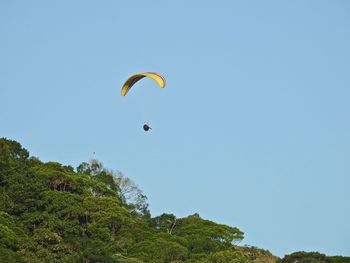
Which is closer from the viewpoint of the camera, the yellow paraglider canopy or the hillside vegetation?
the yellow paraglider canopy

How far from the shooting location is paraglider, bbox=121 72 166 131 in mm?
38681

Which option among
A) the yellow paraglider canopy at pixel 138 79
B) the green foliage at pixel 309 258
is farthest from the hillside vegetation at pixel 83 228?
the yellow paraglider canopy at pixel 138 79

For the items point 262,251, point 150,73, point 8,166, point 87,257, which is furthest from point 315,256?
point 8,166

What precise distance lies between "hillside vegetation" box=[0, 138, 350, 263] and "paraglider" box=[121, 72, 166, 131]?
9.86 metres

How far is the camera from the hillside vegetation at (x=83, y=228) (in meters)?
47.1

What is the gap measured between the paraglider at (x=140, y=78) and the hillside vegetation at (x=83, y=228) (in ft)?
32.3

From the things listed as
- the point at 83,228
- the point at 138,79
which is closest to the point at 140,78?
the point at 138,79

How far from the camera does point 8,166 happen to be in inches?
2258

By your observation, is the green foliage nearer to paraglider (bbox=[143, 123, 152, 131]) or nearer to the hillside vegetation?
the hillside vegetation

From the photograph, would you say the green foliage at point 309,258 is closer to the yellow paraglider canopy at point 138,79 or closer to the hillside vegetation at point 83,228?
the hillside vegetation at point 83,228

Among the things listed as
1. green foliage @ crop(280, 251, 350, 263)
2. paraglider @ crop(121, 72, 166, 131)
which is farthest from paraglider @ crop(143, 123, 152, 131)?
green foliage @ crop(280, 251, 350, 263)

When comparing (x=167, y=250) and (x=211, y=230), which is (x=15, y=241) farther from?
(x=211, y=230)

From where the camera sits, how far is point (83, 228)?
→ 5291 cm

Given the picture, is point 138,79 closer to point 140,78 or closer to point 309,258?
point 140,78
